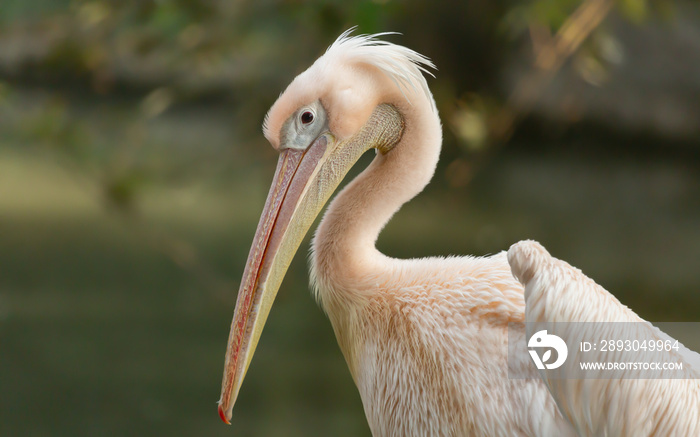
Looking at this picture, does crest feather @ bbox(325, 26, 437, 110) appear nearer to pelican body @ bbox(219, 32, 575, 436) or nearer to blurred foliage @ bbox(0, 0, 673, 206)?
pelican body @ bbox(219, 32, 575, 436)

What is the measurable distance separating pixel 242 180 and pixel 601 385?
5.76 m

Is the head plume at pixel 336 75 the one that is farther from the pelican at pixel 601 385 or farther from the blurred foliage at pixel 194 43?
the blurred foliage at pixel 194 43

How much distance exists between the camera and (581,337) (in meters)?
1.51

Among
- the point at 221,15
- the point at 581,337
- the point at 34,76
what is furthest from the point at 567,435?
the point at 34,76

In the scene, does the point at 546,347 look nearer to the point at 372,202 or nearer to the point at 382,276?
the point at 382,276

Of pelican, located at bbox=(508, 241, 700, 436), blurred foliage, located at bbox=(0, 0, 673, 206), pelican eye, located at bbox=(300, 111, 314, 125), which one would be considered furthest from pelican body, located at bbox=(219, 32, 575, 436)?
blurred foliage, located at bbox=(0, 0, 673, 206)

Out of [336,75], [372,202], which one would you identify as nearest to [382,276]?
[372,202]

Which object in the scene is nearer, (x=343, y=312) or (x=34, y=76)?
(x=343, y=312)

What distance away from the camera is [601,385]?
4.93 ft

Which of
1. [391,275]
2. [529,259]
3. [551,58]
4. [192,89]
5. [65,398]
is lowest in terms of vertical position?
[65,398]

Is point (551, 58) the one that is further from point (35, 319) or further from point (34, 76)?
point (34, 76)

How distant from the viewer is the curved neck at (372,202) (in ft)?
6.21

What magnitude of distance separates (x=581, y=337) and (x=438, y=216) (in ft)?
16.6

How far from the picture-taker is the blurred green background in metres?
3.44
